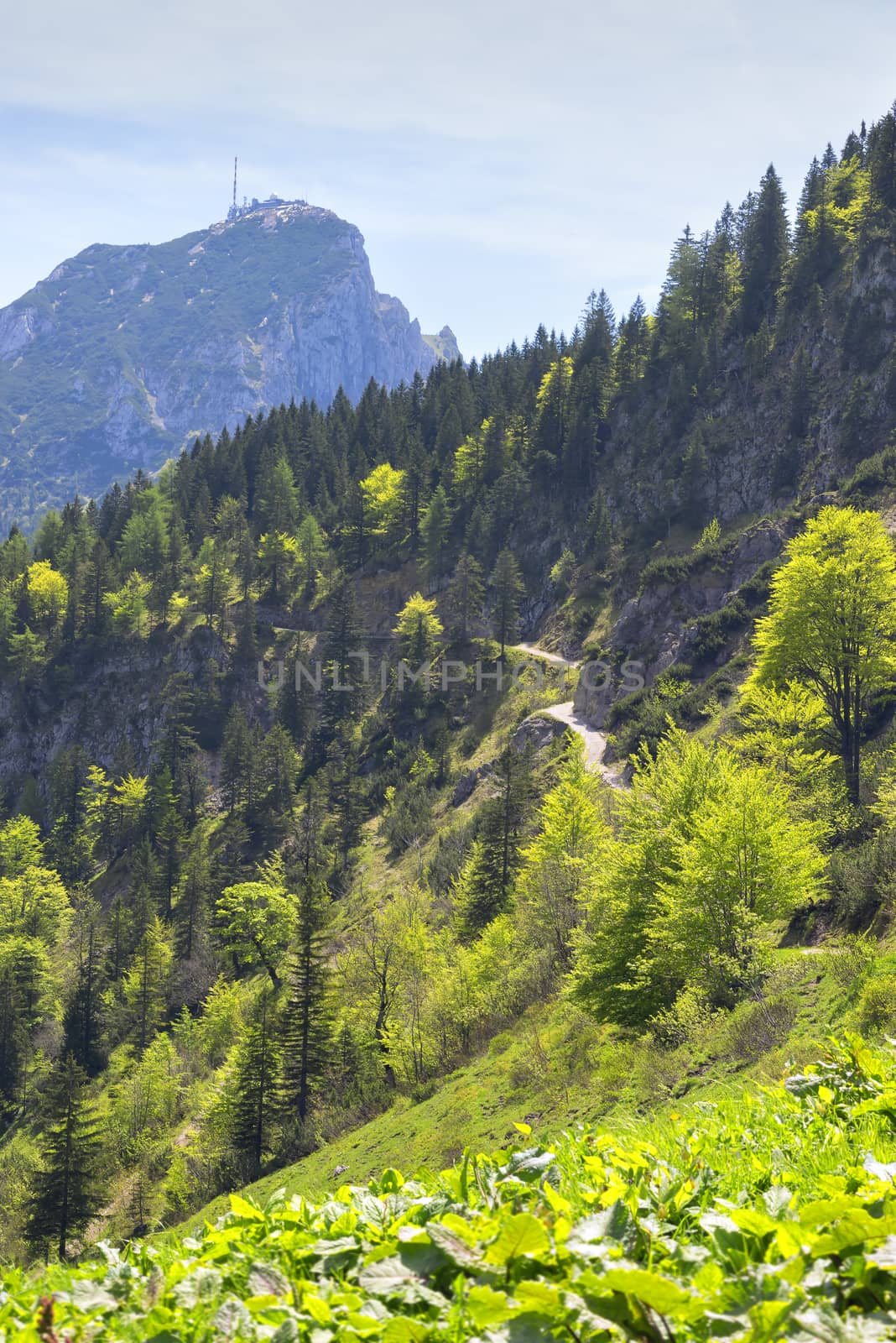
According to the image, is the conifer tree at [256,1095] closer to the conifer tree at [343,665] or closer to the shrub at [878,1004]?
the shrub at [878,1004]

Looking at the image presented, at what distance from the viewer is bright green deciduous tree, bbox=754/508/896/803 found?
36938 millimetres

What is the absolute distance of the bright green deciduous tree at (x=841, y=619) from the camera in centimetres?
3694

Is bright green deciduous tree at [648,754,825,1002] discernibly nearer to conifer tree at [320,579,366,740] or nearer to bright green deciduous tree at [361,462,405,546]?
conifer tree at [320,579,366,740]

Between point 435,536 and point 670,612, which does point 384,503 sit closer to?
point 435,536

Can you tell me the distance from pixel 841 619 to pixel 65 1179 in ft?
154

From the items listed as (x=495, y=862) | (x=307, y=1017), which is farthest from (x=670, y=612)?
(x=307, y=1017)

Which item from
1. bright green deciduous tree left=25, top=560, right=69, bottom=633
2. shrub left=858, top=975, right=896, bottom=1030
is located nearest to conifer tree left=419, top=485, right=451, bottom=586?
bright green deciduous tree left=25, top=560, right=69, bottom=633

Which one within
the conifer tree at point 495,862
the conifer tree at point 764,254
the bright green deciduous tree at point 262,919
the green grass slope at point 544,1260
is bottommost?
the bright green deciduous tree at point 262,919

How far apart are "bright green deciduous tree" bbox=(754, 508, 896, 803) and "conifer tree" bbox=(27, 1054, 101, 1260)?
41.2 metres

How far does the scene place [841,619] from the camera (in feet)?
123

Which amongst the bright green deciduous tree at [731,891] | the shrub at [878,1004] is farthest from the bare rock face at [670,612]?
the shrub at [878,1004]

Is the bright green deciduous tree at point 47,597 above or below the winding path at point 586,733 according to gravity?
above

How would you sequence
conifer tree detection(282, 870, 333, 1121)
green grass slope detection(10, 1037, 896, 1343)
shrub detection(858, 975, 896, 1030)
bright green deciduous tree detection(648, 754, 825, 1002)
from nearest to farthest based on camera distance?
green grass slope detection(10, 1037, 896, 1343), shrub detection(858, 975, 896, 1030), bright green deciduous tree detection(648, 754, 825, 1002), conifer tree detection(282, 870, 333, 1121)

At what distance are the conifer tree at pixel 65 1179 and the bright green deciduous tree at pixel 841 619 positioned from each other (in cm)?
4123
